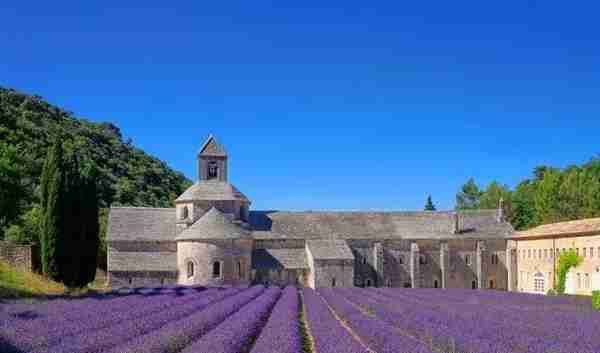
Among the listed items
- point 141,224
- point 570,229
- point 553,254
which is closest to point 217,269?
point 141,224

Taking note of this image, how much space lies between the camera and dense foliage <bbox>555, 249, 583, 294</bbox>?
144ft

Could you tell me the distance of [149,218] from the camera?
5281 cm

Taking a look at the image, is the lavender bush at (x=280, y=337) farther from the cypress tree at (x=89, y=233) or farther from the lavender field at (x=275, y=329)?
the cypress tree at (x=89, y=233)

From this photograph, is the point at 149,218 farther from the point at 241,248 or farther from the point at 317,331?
the point at 317,331

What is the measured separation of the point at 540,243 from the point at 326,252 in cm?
1580

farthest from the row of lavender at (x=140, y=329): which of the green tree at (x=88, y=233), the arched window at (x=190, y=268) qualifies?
the arched window at (x=190, y=268)

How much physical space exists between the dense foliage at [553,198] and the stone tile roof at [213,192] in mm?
30960

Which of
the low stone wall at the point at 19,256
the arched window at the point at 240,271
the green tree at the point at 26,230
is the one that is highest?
the green tree at the point at 26,230

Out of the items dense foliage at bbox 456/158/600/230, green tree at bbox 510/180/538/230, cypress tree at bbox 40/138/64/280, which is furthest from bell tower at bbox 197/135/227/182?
green tree at bbox 510/180/538/230

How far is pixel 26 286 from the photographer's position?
3077 cm

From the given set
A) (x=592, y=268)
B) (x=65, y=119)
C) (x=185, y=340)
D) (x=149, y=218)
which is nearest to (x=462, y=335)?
(x=185, y=340)

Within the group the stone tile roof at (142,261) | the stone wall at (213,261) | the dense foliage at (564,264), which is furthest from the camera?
the stone tile roof at (142,261)

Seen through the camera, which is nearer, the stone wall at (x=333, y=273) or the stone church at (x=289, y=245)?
the stone church at (x=289, y=245)

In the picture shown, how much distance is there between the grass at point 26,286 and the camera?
92.5 ft
